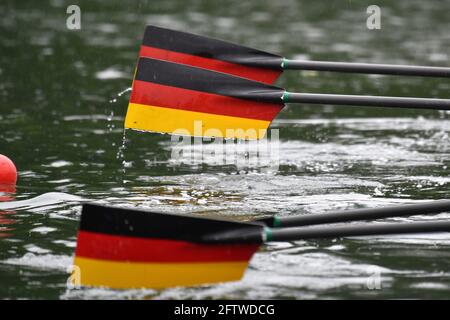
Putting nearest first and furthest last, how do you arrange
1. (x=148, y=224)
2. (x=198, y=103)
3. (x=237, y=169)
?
(x=148, y=224), (x=198, y=103), (x=237, y=169)

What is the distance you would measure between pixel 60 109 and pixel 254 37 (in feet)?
20.1

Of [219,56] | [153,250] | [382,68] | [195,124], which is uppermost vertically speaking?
[219,56]

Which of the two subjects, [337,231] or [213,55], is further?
[213,55]

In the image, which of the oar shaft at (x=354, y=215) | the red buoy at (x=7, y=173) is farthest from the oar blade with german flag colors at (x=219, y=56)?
the oar shaft at (x=354, y=215)

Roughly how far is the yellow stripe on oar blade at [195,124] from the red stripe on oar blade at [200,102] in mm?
38

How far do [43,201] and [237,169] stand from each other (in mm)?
1847

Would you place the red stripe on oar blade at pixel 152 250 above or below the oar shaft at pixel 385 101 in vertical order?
below

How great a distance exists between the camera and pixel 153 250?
505 cm

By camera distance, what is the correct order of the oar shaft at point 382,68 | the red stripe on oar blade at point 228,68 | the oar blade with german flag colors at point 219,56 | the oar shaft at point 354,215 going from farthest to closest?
the red stripe on oar blade at point 228,68 → the oar blade with german flag colors at point 219,56 → the oar shaft at point 382,68 → the oar shaft at point 354,215

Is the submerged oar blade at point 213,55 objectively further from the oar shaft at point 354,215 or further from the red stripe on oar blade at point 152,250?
the red stripe on oar blade at point 152,250

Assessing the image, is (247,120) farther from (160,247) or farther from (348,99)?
(160,247)

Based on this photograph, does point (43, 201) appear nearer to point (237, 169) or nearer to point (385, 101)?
point (237, 169)

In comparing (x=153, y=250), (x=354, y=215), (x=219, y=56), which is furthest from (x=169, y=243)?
(x=219, y=56)

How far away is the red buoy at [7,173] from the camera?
24.0 feet
